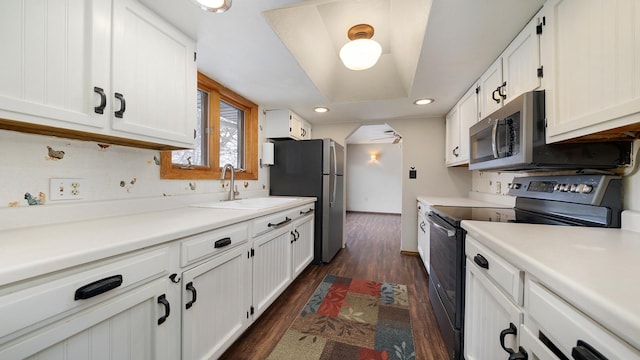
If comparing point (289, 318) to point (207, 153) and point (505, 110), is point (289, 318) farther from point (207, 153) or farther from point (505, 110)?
point (505, 110)

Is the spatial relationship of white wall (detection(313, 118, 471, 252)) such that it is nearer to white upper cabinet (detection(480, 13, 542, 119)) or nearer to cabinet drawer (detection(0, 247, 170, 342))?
white upper cabinet (detection(480, 13, 542, 119))

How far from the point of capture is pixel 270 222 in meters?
1.79

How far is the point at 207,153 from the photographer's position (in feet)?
6.93

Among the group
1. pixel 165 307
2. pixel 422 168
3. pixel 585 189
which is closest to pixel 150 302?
pixel 165 307

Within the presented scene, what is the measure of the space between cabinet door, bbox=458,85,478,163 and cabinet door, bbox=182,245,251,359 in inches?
89.1

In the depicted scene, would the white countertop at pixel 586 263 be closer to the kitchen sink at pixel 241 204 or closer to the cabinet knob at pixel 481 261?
the cabinet knob at pixel 481 261

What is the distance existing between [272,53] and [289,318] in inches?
79.3

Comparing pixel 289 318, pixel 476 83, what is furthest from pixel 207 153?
pixel 476 83

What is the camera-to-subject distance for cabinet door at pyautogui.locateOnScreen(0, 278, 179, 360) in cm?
63

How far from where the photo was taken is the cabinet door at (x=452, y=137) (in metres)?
2.63

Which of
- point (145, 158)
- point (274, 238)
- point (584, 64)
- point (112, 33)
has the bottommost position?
point (274, 238)

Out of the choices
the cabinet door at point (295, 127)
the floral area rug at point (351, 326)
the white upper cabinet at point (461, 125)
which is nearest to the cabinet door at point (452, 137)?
the white upper cabinet at point (461, 125)

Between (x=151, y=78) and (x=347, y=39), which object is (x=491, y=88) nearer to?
(x=347, y=39)

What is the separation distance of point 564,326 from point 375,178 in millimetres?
6804
